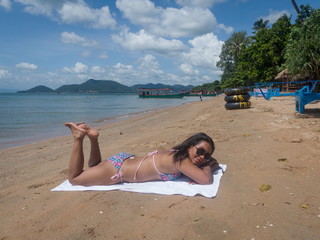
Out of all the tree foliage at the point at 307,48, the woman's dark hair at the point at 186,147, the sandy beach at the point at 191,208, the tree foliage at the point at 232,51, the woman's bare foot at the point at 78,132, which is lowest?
the sandy beach at the point at 191,208

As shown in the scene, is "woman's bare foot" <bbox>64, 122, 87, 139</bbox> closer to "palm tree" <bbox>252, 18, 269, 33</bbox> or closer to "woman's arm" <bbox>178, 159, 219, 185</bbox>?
"woman's arm" <bbox>178, 159, 219, 185</bbox>

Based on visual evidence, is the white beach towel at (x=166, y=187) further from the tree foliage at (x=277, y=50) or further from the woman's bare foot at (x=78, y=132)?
the tree foliage at (x=277, y=50)

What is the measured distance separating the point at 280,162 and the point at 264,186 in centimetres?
95

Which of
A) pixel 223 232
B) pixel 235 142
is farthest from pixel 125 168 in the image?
pixel 235 142

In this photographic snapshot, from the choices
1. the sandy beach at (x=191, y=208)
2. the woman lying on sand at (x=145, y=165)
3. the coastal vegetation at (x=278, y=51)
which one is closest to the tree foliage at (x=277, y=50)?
the coastal vegetation at (x=278, y=51)

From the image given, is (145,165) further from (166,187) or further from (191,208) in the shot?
(191,208)

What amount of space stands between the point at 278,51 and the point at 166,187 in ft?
90.6

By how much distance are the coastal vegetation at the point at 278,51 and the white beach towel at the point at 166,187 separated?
7918 millimetres

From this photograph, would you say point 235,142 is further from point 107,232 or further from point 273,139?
point 107,232

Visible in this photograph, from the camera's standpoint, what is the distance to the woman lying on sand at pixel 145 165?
2.82 m

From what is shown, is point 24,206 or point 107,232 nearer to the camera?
point 107,232

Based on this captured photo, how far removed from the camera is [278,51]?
25938 mm

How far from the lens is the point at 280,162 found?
349 centimetres

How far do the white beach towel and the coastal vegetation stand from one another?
7.92 metres
